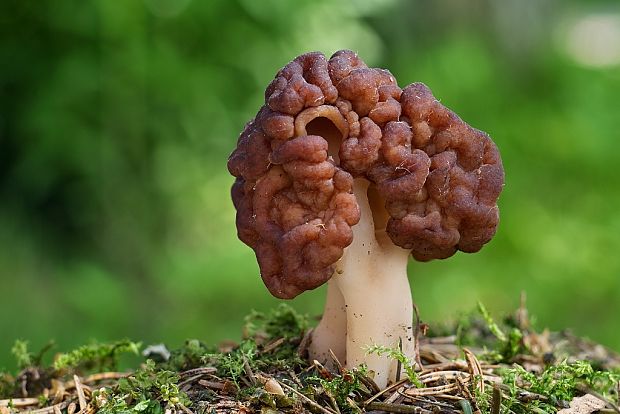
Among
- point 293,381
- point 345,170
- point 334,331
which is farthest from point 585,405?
point 345,170

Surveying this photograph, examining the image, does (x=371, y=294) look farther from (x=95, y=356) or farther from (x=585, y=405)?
(x=95, y=356)

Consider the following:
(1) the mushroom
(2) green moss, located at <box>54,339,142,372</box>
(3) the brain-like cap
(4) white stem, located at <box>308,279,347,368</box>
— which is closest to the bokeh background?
(2) green moss, located at <box>54,339,142,372</box>

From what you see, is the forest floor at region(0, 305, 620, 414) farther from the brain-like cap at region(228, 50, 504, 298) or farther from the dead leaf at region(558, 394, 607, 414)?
the brain-like cap at region(228, 50, 504, 298)

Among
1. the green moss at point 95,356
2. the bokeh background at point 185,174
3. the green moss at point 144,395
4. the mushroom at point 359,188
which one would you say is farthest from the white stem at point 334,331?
the bokeh background at point 185,174

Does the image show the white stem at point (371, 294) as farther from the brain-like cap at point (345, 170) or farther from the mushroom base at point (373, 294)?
the brain-like cap at point (345, 170)

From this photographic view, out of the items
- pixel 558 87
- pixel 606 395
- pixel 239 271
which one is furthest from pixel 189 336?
pixel 558 87
